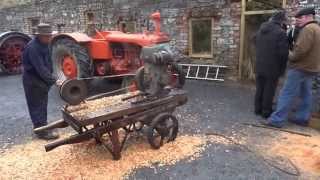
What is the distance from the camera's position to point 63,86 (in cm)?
409

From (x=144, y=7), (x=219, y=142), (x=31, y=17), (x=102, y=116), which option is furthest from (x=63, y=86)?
(x=31, y=17)

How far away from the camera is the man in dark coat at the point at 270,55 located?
5531 mm

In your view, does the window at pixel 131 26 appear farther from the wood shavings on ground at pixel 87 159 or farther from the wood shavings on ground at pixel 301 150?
the wood shavings on ground at pixel 301 150

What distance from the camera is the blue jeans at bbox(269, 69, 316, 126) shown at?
5.30 m

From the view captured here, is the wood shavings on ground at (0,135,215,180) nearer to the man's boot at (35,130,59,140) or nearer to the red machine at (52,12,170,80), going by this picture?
the man's boot at (35,130,59,140)

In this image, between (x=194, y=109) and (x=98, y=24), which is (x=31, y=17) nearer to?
(x=98, y=24)

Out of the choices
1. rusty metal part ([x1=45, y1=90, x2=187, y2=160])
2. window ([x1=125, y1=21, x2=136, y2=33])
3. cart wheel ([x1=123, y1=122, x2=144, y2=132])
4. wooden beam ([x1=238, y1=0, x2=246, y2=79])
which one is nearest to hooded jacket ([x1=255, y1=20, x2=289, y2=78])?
rusty metal part ([x1=45, y1=90, x2=187, y2=160])

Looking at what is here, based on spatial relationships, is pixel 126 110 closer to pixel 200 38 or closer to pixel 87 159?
pixel 87 159

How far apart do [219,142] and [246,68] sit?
3.82 m

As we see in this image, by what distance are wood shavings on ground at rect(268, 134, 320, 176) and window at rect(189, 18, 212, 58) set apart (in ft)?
13.5

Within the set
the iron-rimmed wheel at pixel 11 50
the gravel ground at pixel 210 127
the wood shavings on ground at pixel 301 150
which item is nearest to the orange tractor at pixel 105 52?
the gravel ground at pixel 210 127

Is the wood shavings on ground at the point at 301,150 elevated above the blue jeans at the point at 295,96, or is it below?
below

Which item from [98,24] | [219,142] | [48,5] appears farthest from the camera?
[48,5]

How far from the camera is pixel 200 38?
9062mm
